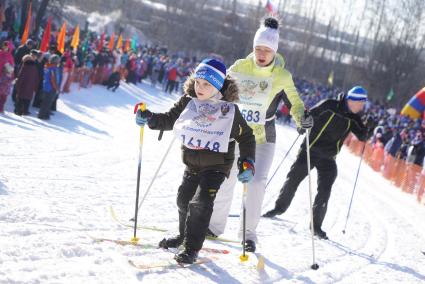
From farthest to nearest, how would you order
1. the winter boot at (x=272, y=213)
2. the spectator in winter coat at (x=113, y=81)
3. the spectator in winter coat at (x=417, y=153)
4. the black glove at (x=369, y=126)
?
1. the spectator in winter coat at (x=113, y=81)
2. the spectator in winter coat at (x=417, y=153)
3. the winter boot at (x=272, y=213)
4. the black glove at (x=369, y=126)

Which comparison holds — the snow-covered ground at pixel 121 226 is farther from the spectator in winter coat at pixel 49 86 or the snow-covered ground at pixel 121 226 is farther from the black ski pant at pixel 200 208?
the spectator in winter coat at pixel 49 86

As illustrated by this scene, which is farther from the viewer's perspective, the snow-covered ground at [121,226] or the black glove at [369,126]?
the black glove at [369,126]

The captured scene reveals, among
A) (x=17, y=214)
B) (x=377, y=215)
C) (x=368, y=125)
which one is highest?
(x=368, y=125)

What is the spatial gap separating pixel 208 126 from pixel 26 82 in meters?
8.44

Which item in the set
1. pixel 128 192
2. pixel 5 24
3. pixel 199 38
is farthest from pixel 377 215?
pixel 199 38

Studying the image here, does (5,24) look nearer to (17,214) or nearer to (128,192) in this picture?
(128,192)

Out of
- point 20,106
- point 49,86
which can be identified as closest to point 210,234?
point 20,106

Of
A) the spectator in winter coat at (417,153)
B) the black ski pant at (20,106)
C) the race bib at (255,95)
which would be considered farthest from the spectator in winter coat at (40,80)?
the spectator in winter coat at (417,153)

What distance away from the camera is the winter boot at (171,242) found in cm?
473

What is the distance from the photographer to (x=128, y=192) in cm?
692

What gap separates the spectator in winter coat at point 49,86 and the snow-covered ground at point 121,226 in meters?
0.36

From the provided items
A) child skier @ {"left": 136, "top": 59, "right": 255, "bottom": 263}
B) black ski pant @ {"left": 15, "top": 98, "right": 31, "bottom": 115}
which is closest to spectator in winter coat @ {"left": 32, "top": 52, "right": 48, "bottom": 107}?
black ski pant @ {"left": 15, "top": 98, "right": 31, "bottom": 115}

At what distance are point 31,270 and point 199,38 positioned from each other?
48588 millimetres

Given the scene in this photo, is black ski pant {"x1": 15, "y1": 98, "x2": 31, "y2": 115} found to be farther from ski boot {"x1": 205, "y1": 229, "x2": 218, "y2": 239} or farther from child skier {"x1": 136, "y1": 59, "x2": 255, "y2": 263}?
child skier {"x1": 136, "y1": 59, "x2": 255, "y2": 263}
